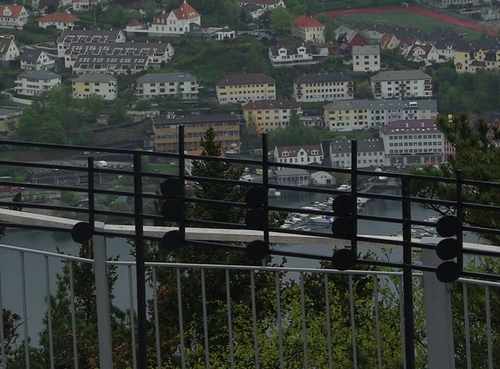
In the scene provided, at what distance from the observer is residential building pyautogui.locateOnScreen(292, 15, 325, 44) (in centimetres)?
3619

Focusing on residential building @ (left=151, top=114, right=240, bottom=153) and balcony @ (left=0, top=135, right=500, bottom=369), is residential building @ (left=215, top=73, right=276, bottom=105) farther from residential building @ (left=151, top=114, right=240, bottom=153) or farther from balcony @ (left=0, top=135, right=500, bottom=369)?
balcony @ (left=0, top=135, right=500, bottom=369)

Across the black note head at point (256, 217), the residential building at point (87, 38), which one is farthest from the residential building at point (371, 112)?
the black note head at point (256, 217)

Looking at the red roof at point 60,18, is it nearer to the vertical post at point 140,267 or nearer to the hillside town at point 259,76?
the hillside town at point 259,76

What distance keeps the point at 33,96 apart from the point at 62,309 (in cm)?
2889

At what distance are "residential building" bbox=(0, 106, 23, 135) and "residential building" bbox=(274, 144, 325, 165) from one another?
21.7 ft

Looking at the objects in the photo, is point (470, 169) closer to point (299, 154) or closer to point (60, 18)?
point (299, 154)

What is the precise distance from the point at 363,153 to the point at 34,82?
11.4 m

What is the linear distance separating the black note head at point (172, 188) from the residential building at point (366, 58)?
106ft

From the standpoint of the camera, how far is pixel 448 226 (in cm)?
130

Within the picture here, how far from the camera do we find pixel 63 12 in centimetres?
3816

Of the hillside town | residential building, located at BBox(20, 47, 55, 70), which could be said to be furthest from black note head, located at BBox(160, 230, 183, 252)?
residential building, located at BBox(20, 47, 55, 70)

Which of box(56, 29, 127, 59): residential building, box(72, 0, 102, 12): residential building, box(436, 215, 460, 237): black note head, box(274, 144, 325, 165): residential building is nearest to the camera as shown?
box(436, 215, 460, 237): black note head

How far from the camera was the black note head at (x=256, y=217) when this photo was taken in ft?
4.61

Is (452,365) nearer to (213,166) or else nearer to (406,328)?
(406,328)
